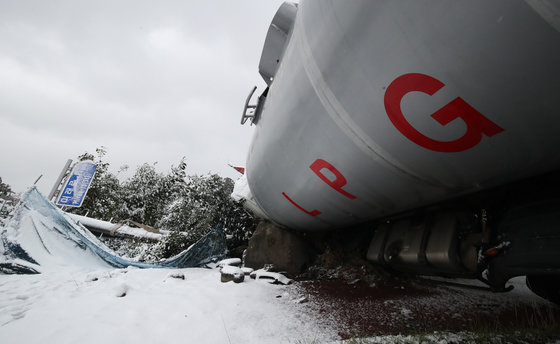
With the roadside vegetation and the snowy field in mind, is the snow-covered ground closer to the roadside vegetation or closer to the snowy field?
the snowy field

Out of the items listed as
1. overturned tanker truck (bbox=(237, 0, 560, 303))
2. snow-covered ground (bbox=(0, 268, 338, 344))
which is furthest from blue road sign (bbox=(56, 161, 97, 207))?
overturned tanker truck (bbox=(237, 0, 560, 303))

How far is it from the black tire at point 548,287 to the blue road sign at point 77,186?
10.2 meters

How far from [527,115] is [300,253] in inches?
165

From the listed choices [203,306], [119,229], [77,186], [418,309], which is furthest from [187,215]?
[418,309]

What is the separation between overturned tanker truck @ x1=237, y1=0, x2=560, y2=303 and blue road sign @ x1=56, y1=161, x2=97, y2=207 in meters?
8.37

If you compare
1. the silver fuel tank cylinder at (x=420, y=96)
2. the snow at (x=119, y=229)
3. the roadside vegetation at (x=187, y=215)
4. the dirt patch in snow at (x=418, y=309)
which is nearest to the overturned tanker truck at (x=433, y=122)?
the silver fuel tank cylinder at (x=420, y=96)

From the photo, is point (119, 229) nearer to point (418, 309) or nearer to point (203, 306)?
point (203, 306)

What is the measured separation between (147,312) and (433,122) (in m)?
3.07

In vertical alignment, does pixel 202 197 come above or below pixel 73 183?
above

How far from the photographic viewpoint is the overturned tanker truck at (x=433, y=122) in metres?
0.90

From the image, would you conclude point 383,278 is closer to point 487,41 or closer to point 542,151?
point 542,151

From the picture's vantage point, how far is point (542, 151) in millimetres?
1182

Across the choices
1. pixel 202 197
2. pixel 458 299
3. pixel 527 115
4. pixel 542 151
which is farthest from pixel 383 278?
pixel 202 197

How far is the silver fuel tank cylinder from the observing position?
0.87m
